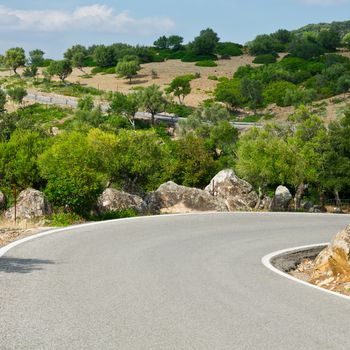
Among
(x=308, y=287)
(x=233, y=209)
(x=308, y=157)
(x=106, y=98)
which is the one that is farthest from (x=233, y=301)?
(x=106, y=98)

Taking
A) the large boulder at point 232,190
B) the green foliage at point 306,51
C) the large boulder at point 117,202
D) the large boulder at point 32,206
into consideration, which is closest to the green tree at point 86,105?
the large boulder at point 232,190

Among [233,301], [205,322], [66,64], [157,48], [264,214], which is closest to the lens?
[205,322]

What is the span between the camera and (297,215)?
25016 mm

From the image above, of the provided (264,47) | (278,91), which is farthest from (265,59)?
(278,91)

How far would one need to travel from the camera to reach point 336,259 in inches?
509

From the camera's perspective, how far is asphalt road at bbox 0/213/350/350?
21.9 feet

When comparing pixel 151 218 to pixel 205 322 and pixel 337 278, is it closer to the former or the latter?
pixel 337 278

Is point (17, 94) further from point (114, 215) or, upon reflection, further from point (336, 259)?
point (336, 259)

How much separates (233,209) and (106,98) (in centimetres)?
6475

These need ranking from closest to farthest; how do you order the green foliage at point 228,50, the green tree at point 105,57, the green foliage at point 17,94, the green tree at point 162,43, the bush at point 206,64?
the green foliage at point 17,94, the bush at point 206,64, the green tree at point 105,57, the green foliage at point 228,50, the green tree at point 162,43

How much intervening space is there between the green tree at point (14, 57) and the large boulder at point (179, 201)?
106 meters

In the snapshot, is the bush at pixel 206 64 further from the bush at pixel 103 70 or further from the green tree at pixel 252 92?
the green tree at pixel 252 92

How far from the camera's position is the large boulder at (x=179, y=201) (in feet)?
86.4

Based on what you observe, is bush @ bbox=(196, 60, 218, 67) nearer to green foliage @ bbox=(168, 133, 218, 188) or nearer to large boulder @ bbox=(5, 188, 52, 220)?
green foliage @ bbox=(168, 133, 218, 188)
